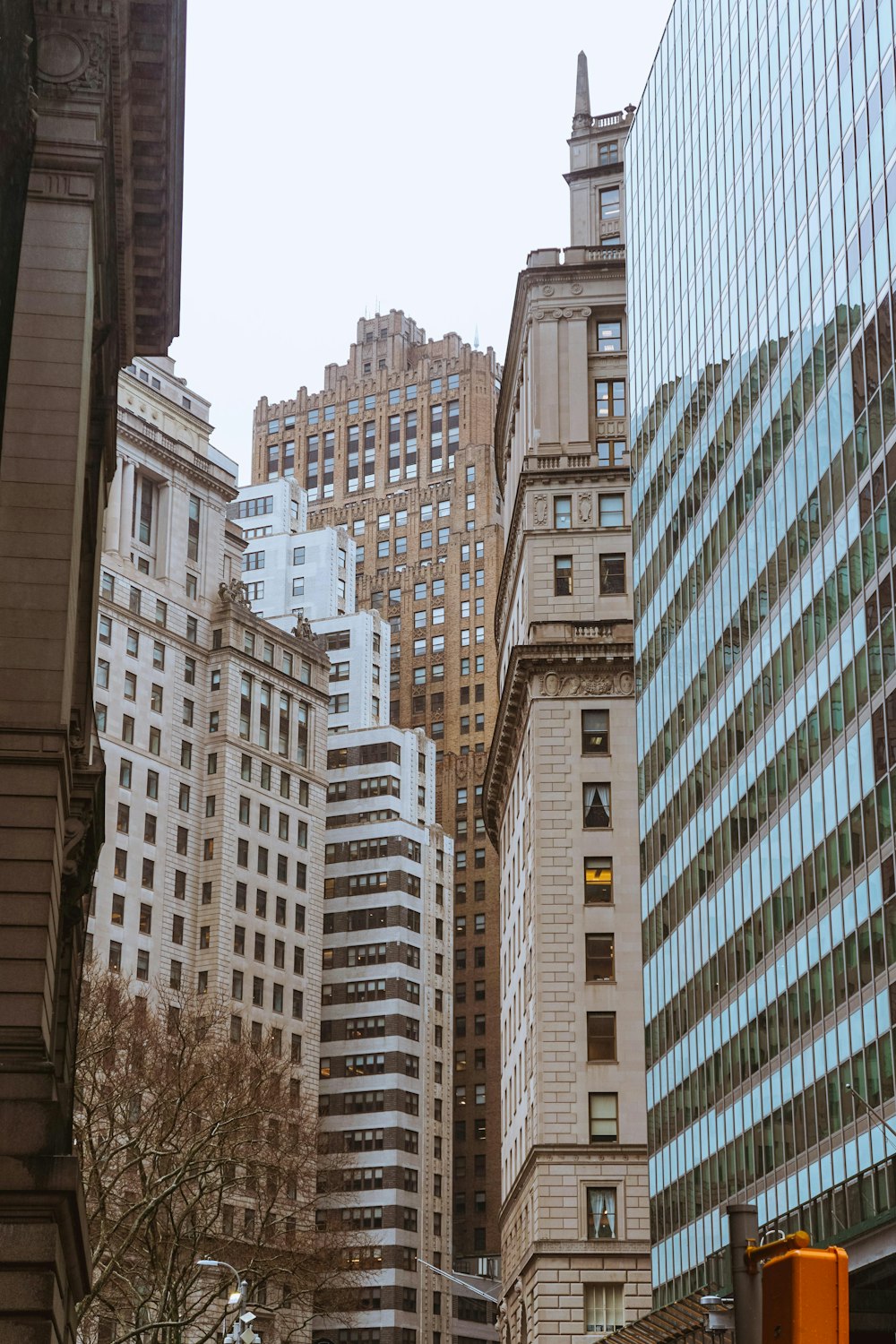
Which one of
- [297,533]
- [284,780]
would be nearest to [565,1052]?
[284,780]

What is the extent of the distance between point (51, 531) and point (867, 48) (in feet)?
99.7

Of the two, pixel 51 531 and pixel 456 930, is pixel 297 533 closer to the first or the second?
pixel 456 930

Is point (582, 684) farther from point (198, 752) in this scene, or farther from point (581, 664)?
point (198, 752)

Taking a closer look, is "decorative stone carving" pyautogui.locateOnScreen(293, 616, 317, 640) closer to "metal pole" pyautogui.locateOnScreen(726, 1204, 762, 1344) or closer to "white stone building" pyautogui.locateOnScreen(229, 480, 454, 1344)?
"white stone building" pyautogui.locateOnScreen(229, 480, 454, 1344)

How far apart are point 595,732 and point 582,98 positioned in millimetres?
42390

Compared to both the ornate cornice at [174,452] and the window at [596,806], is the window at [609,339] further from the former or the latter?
the ornate cornice at [174,452]

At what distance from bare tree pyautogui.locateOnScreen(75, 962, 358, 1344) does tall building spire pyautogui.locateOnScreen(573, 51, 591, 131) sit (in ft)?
175

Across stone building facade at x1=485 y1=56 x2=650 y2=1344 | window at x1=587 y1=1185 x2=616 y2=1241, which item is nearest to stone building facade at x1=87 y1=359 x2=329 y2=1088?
stone building facade at x1=485 y1=56 x2=650 y2=1344

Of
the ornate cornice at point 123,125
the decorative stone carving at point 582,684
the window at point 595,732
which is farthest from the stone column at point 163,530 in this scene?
the ornate cornice at point 123,125

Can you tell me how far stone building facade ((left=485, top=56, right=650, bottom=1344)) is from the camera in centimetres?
7919

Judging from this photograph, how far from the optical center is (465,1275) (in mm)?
156375

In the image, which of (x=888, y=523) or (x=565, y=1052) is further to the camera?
(x=565, y=1052)

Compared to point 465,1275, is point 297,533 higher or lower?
higher

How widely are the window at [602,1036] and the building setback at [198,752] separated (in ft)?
164
